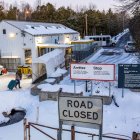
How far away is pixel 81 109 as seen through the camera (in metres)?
7.12

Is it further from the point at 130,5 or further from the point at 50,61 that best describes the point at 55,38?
the point at 130,5

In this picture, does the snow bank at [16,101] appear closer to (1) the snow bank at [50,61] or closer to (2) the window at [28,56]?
(1) the snow bank at [50,61]

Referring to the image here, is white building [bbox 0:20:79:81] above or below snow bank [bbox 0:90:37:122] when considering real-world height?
above

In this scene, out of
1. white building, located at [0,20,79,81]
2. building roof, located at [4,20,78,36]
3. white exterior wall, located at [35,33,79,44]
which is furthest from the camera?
white exterior wall, located at [35,33,79,44]

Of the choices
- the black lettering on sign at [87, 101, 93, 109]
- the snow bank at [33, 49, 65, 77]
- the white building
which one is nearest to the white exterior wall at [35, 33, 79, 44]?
the white building

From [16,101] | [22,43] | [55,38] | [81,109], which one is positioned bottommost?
[16,101]

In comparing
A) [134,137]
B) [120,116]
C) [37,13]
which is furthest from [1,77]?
[37,13]

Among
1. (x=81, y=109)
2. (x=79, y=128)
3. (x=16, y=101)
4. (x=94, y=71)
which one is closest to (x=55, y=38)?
(x=94, y=71)

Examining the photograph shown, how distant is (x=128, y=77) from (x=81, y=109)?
12.7 metres

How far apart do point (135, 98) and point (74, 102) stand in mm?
12127

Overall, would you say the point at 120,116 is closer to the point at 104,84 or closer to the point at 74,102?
the point at 104,84

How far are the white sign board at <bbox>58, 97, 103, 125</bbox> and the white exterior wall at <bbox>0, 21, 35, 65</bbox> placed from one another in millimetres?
31698

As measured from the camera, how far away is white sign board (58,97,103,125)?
7004 millimetres

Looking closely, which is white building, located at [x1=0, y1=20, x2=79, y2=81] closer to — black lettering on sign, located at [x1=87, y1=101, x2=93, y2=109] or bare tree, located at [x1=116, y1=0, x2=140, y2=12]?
bare tree, located at [x1=116, y1=0, x2=140, y2=12]
